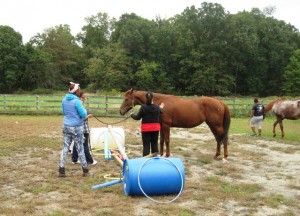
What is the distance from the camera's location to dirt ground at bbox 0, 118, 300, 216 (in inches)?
232

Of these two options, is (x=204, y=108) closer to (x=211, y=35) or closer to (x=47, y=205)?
(x=47, y=205)

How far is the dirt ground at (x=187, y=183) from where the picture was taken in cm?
589

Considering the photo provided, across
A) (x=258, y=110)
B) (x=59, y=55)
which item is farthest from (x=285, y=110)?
(x=59, y=55)

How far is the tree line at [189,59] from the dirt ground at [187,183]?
48592mm

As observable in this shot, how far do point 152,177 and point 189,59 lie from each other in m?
Result: 57.1

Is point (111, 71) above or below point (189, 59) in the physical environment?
below

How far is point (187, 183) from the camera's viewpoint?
7.52 m

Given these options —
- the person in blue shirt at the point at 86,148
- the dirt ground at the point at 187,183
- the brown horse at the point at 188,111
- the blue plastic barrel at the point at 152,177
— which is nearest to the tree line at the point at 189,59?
the dirt ground at the point at 187,183

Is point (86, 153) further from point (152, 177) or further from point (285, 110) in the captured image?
point (285, 110)

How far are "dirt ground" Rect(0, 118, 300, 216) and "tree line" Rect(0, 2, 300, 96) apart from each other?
4859 centimetres

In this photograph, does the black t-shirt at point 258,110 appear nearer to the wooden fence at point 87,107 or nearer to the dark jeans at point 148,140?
the dark jeans at point 148,140

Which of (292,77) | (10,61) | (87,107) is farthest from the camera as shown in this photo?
(10,61)

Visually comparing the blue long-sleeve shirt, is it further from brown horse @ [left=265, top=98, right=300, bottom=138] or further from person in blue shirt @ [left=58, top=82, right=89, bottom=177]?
brown horse @ [left=265, top=98, right=300, bottom=138]

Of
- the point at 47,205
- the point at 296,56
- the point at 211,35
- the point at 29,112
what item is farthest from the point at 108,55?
the point at 47,205
